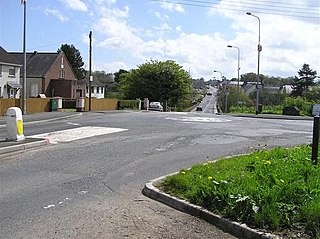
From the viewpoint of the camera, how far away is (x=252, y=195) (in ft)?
22.0

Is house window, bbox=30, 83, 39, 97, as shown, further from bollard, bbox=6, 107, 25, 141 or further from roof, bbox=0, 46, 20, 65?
bollard, bbox=6, 107, 25, 141

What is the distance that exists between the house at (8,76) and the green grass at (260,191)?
45845mm

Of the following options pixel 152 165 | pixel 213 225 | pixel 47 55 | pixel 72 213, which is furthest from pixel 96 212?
pixel 47 55

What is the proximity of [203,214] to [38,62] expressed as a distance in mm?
63861

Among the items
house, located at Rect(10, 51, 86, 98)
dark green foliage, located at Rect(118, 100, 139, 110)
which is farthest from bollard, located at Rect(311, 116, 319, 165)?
house, located at Rect(10, 51, 86, 98)

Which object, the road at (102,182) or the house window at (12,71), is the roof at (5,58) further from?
the road at (102,182)

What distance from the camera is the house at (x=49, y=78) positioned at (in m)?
64.0

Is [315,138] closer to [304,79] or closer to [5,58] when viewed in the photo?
[5,58]

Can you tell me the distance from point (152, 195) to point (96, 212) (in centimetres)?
140

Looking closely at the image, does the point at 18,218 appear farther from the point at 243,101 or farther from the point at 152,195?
the point at 243,101

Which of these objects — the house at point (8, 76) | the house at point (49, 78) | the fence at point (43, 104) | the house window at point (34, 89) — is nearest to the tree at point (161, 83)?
the house at point (49, 78)

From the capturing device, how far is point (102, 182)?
31.5 feet

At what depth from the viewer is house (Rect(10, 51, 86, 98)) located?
64.0 meters

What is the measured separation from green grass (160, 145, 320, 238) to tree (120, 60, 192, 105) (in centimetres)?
6861
